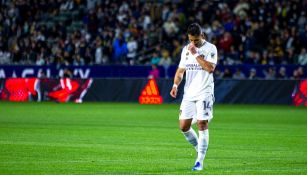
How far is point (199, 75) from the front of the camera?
44.4 ft

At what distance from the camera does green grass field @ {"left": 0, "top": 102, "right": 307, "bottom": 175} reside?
43.7 ft

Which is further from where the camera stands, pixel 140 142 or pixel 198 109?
pixel 140 142

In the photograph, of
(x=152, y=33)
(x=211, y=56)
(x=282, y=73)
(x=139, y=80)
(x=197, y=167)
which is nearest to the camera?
(x=197, y=167)

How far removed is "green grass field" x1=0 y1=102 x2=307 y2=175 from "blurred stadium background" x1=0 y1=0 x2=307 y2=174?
0.11 feet

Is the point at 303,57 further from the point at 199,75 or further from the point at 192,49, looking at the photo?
the point at 192,49

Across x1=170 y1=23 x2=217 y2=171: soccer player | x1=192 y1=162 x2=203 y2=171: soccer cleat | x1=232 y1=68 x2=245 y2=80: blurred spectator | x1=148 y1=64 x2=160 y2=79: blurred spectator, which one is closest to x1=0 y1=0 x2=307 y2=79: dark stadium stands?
x1=232 y1=68 x2=245 y2=80: blurred spectator

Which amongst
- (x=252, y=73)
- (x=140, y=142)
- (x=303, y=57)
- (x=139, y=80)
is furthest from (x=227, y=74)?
(x=140, y=142)

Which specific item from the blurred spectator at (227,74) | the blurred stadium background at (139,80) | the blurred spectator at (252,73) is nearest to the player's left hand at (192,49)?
the blurred stadium background at (139,80)

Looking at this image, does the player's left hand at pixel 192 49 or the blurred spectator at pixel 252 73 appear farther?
the blurred spectator at pixel 252 73

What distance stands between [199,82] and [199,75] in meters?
0.12

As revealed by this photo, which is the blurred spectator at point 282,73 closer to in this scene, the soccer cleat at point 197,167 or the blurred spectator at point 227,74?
the blurred spectator at point 227,74

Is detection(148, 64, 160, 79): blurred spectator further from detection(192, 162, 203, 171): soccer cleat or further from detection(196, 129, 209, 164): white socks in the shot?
detection(192, 162, 203, 171): soccer cleat

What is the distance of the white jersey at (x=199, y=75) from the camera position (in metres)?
13.5

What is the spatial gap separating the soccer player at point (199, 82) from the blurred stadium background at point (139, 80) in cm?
80
